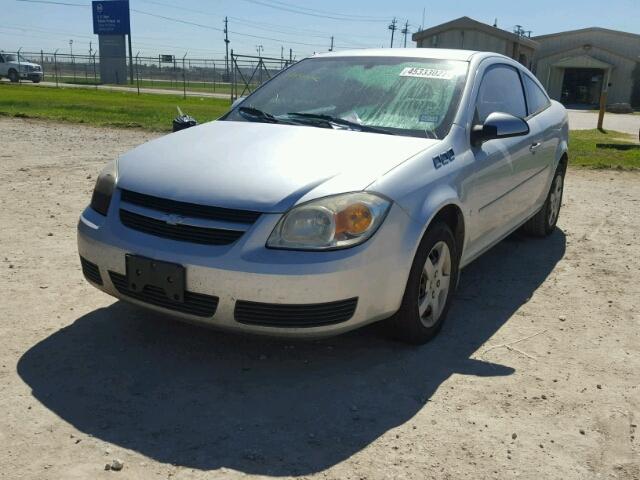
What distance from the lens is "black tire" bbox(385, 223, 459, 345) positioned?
3291mm

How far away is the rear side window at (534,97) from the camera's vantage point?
17.6 feet

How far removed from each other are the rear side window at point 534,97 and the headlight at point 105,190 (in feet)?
11.2

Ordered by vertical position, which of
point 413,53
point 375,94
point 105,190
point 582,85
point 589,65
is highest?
point 589,65

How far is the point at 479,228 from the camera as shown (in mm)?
4043

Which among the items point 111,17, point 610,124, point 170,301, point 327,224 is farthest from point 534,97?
point 111,17

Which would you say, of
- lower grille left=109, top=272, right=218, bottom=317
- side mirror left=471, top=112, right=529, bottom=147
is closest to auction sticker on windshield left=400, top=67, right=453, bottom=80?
side mirror left=471, top=112, right=529, bottom=147

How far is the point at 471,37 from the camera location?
34406 mm

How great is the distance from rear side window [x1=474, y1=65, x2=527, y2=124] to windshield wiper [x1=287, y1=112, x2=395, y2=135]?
69cm

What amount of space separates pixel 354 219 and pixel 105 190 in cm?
138

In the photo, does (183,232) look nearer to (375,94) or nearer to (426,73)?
(375,94)

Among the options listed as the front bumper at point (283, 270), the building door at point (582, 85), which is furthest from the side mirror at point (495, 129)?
the building door at point (582, 85)

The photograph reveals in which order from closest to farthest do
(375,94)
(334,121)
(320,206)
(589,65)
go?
(320,206) → (334,121) → (375,94) → (589,65)

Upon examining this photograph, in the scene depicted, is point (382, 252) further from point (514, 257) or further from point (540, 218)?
point (540, 218)

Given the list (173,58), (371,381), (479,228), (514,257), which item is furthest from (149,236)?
(173,58)
